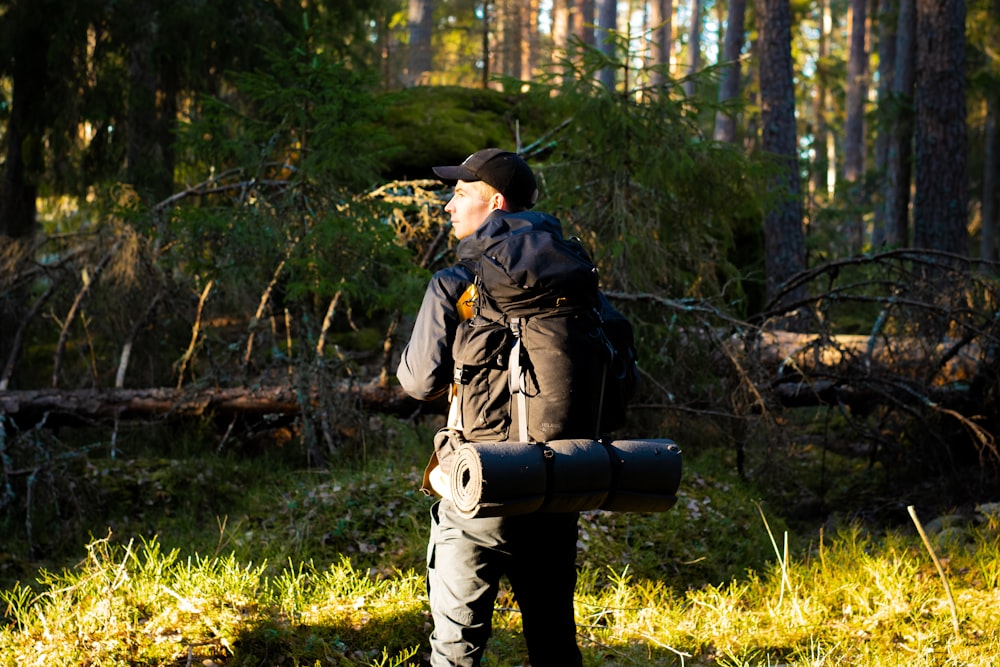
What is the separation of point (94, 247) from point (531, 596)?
19.5 ft

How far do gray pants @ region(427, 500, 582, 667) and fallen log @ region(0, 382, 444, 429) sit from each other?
14.4 feet

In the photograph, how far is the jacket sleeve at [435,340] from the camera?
313 centimetres

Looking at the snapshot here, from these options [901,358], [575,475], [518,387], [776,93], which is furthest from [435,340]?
[776,93]

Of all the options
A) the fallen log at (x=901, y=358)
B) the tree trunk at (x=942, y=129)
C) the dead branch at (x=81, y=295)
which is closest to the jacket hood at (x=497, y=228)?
the fallen log at (x=901, y=358)

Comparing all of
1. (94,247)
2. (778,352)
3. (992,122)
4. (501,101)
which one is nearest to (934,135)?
(778,352)

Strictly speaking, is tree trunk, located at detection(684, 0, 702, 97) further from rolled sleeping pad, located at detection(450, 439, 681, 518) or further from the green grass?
rolled sleeping pad, located at detection(450, 439, 681, 518)

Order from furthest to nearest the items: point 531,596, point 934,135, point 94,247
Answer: point 934,135
point 94,247
point 531,596

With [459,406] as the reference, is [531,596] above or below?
below

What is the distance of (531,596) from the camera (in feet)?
10.7

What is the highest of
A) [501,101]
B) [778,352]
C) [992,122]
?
[992,122]

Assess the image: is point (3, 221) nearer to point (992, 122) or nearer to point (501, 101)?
point (501, 101)

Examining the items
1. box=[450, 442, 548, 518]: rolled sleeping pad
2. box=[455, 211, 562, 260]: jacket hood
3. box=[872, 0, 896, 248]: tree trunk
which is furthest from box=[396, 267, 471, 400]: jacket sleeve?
box=[872, 0, 896, 248]: tree trunk

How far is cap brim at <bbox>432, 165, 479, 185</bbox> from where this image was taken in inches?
133

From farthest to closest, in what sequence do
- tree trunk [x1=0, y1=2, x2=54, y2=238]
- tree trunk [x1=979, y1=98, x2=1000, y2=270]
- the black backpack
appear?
tree trunk [x1=979, y1=98, x2=1000, y2=270] < tree trunk [x1=0, y1=2, x2=54, y2=238] < the black backpack
